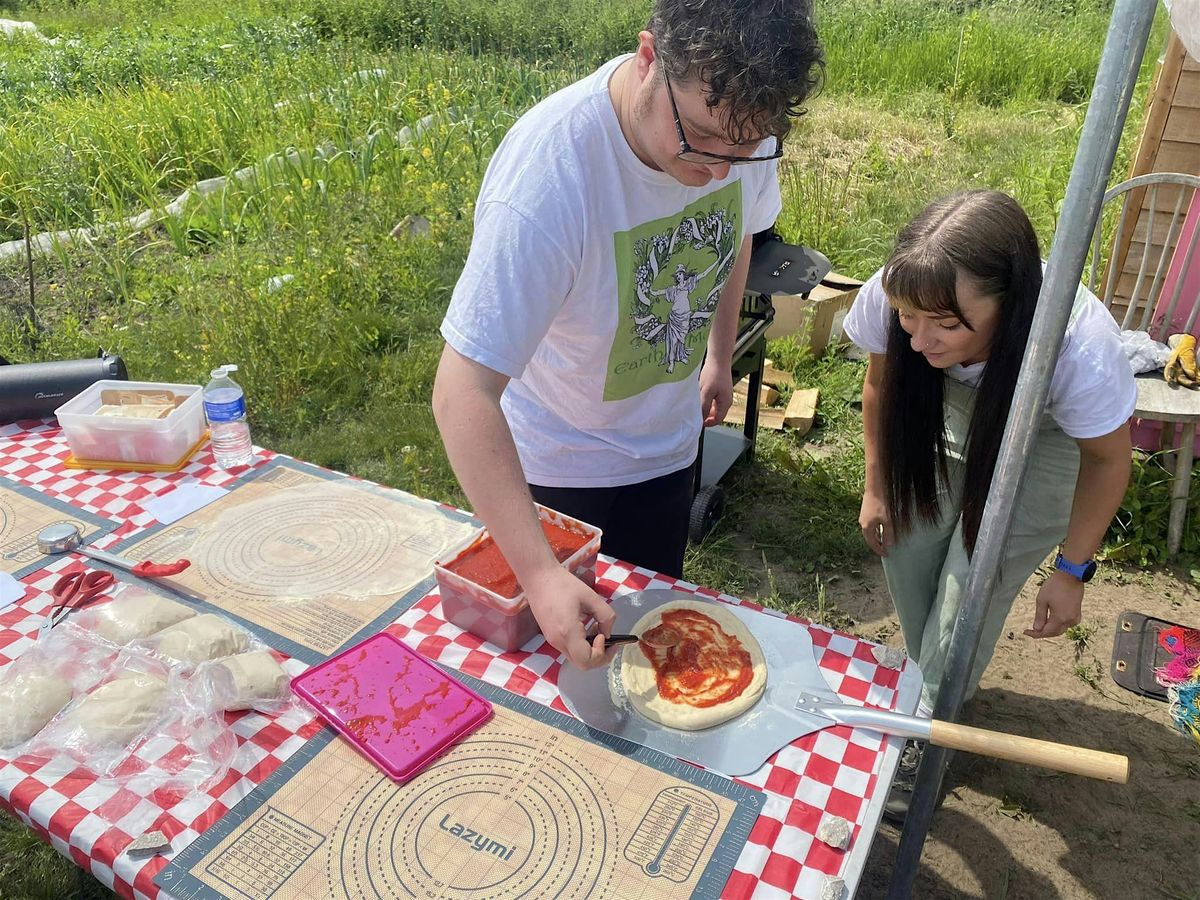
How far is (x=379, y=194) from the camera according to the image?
5.52 m

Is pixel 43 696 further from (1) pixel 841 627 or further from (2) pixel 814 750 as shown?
(1) pixel 841 627

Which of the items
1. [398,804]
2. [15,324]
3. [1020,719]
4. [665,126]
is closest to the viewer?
[398,804]

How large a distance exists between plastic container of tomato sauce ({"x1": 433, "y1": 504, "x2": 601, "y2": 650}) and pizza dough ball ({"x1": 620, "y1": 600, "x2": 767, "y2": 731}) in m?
0.18

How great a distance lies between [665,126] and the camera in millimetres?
1391

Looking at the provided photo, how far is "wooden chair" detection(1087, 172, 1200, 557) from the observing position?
3.23 metres

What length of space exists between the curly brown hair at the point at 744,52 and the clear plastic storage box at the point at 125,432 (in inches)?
60.6

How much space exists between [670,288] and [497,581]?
0.68 metres

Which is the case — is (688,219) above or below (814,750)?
above

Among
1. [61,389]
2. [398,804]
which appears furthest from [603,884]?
[61,389]

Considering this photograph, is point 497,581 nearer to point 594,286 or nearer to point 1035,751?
point 594,286

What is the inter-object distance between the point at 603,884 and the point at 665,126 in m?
1.16

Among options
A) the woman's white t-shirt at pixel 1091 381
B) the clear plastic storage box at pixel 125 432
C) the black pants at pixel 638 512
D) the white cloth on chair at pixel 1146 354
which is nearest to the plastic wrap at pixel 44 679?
the clear plastic storage box at pixel 125 432

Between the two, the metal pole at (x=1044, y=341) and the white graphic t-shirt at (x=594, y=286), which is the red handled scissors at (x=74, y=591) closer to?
the white graphic t-shirt at (x=594, y=286)

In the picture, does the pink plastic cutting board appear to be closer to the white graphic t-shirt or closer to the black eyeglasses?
the white graphic t-shirt
